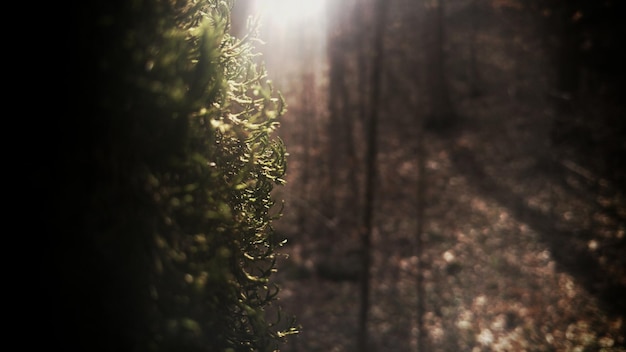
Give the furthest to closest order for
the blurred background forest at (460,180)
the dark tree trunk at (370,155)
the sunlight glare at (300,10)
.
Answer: the sunlight glare at (300,10)
the dark tree trunk at (370,155)
the blurred background forest at (460,180)

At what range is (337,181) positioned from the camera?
16.3 meters

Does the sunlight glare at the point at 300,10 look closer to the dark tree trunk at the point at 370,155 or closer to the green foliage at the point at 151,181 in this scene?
the dark tree trunk at the point at 370,155

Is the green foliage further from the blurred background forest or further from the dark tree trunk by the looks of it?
the dark tree trunk

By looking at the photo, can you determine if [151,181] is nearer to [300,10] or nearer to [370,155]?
[370,155]

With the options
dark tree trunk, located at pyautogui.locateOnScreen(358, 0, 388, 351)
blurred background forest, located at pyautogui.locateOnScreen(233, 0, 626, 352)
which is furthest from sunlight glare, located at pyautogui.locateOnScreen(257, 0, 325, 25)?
dark tree trunk, located at pyautogui.locateOnScreen(358, 0, 388, 351)

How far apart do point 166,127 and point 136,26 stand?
17.4 inches

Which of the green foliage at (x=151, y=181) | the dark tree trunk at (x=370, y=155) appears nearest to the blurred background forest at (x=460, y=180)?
the dark tree trunk at (x=370, y=155)

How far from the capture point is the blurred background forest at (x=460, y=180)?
32.3ft

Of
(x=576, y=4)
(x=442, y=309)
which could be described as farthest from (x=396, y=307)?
(x=576, y=4)

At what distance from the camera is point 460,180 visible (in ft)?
48.6

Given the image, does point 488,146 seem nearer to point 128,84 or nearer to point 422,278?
point 422,278

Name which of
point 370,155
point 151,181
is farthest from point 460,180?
point 151,181

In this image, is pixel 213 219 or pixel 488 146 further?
pixel 488 146

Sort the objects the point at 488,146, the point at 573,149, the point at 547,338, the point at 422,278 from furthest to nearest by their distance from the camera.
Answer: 1. the point at 488,146
2. the point at 573,149
3. the point at 422,278
4. the point at 547,338
